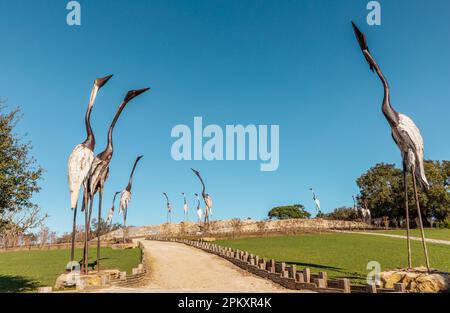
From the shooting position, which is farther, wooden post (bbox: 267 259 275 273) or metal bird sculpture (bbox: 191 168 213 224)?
metal bird sculpture (bbox: 191 168 213 224)

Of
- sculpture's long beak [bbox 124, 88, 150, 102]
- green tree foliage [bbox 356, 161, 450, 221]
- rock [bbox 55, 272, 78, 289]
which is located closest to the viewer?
rock [bbox 55, 272, 78, 289]

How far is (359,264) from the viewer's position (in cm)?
1716

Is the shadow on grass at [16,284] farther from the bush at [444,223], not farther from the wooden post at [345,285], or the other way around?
the bush at [444,223]

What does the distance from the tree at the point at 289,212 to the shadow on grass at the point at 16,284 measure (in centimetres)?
8450

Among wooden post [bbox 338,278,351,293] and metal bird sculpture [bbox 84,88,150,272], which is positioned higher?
metal bird sculpture [bbox 84,88,150,272]

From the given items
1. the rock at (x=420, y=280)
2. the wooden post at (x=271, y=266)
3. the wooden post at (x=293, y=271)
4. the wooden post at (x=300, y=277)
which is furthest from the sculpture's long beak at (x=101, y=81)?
the rock at (x=420, y=280)

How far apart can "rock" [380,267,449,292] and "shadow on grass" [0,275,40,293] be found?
12.8 metres

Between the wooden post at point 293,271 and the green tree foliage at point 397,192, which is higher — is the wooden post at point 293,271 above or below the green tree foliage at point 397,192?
below

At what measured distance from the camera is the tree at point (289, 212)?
96.9 metres

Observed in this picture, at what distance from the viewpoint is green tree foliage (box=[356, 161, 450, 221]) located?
52.0m

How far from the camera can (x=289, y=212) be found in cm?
9744

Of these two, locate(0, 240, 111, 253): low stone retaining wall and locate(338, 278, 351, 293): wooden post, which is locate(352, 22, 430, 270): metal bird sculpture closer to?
locate(338, 278, 351, 293): wooden post

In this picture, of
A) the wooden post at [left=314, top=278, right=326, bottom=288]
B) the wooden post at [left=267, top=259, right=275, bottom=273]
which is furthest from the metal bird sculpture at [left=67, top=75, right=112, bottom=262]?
the wooden post at [left=314, top=278, right=326, bottom=288]
